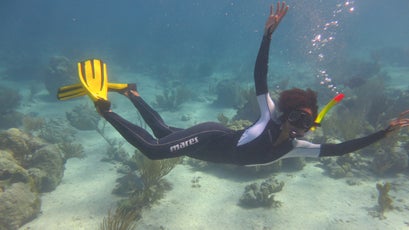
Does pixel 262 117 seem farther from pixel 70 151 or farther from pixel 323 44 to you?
pixel 323 44

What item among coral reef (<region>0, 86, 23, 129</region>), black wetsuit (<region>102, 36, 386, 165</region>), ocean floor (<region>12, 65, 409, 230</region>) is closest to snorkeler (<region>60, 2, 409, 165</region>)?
black wetsuit (<region>102, 36, 386, 165</region>)

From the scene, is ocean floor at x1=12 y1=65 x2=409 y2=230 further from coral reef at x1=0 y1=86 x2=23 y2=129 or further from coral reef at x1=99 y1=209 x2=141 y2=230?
coral reef at x1=0 y1=86 x2=23 y2=129

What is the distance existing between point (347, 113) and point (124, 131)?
987cm

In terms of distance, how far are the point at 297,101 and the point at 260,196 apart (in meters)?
3.75

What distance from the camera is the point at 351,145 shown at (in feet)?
13.0

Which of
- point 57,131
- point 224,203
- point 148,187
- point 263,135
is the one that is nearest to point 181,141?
point 263,135

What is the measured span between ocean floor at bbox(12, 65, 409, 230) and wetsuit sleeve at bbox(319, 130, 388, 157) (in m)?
2.53

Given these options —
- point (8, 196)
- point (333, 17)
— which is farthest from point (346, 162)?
point (333, 17)

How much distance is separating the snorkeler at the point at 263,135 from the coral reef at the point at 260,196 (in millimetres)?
2643

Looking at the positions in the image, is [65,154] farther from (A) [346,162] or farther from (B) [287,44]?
(B) [287,44]

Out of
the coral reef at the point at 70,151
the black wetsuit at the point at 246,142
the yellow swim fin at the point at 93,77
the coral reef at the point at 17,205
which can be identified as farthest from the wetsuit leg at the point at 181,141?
the coral reef at the point at 70,151

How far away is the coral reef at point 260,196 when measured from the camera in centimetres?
654

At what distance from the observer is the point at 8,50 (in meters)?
34.6

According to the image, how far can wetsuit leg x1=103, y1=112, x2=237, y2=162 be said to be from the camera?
13.8 feet
